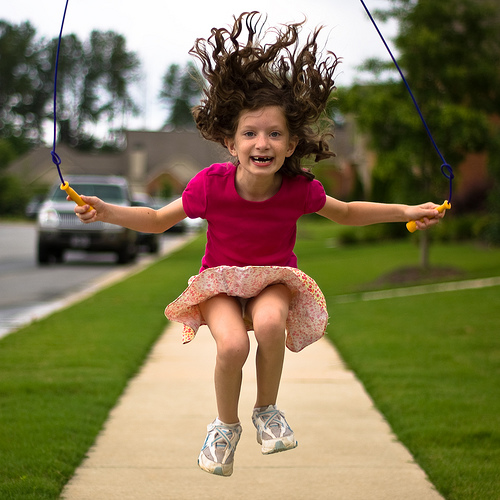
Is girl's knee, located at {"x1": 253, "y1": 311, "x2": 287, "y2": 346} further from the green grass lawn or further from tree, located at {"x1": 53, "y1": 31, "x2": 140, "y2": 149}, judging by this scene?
tree, located at {"x1": 53, "y1": 31, "x2": 140, "y2": 149}

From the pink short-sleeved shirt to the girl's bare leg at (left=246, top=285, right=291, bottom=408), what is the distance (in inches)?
7.4

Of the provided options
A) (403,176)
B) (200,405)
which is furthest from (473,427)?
(403,176)

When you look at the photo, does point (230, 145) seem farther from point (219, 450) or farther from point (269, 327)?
point (219, 450)

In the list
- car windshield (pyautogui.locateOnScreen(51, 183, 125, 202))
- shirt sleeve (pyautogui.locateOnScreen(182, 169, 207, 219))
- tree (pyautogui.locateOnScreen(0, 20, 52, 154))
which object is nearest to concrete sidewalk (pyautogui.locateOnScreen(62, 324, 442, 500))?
shirt sleeve (pyautogui.locateOnScreen(182, 169, 207, 219))

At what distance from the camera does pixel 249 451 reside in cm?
509

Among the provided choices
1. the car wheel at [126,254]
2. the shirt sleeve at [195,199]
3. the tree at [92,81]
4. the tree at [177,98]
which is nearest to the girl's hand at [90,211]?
the shirt sleeve at [195,199]

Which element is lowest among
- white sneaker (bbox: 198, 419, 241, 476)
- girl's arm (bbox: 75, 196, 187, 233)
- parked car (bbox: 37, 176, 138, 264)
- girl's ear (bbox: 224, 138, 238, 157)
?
parked car (bbox: 37, 176, 138, 264)

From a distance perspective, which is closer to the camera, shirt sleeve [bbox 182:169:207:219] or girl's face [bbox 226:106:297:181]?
girl's face [bbox 226:106:297:181]

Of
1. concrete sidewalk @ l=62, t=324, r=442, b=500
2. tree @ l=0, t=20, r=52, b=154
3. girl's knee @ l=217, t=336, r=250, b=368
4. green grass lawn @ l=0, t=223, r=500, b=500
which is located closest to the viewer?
girl's knee @ l=217, t=336, r=250, b=368

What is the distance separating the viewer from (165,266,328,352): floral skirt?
11.7 feet

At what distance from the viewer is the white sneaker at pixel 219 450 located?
3393mm

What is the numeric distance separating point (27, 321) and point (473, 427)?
22.3 ft

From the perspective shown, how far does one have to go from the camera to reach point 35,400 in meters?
6.14

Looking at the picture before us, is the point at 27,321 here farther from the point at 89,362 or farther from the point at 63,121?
the point at 63,121
